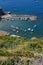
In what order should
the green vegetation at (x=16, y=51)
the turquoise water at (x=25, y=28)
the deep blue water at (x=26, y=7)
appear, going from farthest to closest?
1. the deep blue water at (x=26, y=7)
2. the turquoise water at (x=25, y=28)
3. the green vegetation at (x=16, y=51)

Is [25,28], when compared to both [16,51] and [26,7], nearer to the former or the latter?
[16,51]

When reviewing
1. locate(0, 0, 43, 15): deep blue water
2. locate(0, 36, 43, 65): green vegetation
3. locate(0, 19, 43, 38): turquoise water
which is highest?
locate(0, 36, 43, 65): green vegetation

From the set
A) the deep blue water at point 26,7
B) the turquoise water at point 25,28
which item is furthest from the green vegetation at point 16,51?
the deep blue water at point 26,7

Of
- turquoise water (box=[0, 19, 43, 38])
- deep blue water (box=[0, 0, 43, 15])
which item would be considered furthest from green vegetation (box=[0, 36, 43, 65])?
deep blue water (box=[0, 0, 43, 15])

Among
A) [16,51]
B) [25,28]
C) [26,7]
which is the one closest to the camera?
[16,51]

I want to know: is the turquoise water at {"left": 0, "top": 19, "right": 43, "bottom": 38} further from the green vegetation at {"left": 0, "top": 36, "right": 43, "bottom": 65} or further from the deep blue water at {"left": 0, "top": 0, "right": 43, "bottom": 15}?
the green vegetation at {"left": 0, "top": 36, "right": 43, "bottom": 65}

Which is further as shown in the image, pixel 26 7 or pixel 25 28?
pixel 26 7

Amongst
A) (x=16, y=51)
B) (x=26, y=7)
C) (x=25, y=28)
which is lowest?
(x=26, y=7)

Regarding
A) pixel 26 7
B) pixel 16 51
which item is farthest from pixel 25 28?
pixel 26 7

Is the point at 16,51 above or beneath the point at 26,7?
above

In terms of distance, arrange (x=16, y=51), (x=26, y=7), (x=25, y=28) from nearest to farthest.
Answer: (x=16, y=51) → (x=25, y=28) → (x=26, y=7)

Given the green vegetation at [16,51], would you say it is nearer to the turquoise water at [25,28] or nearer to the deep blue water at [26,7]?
the turquoise water at [25,28]

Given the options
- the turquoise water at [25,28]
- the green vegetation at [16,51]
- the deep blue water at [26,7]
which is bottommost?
the deep blue water at [26,7]

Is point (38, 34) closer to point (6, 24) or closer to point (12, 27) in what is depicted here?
point (12, 27)
